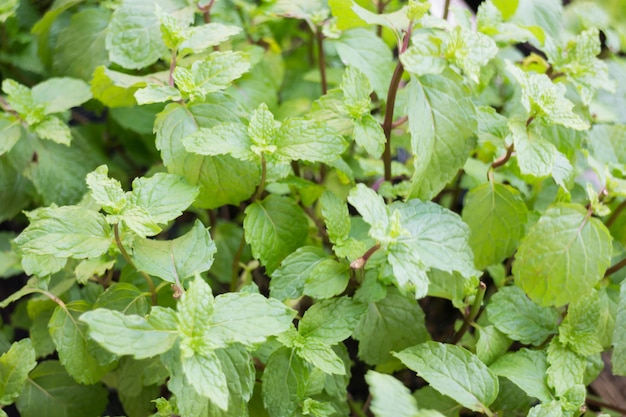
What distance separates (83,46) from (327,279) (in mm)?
753

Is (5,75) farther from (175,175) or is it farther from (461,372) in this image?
(461,372)

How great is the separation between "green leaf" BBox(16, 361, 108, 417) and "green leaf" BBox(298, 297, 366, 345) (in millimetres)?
443

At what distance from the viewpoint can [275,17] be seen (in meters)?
1.15

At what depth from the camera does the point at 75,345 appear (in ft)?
2.90

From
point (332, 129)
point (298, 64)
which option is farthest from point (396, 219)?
point (298, 64)

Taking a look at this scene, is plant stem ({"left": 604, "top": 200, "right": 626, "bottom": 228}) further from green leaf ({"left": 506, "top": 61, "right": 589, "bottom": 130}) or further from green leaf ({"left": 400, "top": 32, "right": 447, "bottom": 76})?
green leaf ({"left": 400, "top": 32, "right": 447, "bottom": 76})

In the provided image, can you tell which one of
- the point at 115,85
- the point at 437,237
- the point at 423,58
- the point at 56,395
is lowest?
the point at 56,395

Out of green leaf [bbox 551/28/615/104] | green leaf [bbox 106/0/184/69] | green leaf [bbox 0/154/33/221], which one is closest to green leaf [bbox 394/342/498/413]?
green leaf [bbox 551/28/615/104]

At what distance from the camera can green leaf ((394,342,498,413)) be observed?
814 mm

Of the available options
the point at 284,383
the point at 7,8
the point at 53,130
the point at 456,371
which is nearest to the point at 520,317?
the point at 456,371

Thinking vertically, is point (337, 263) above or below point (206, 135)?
below

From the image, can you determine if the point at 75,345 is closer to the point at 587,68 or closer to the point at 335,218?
the point at 335,218

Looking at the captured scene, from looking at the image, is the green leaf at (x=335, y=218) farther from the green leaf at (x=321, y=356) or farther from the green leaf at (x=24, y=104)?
the green leaf at (x=24, y=104)

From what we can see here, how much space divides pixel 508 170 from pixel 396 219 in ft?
1.40
